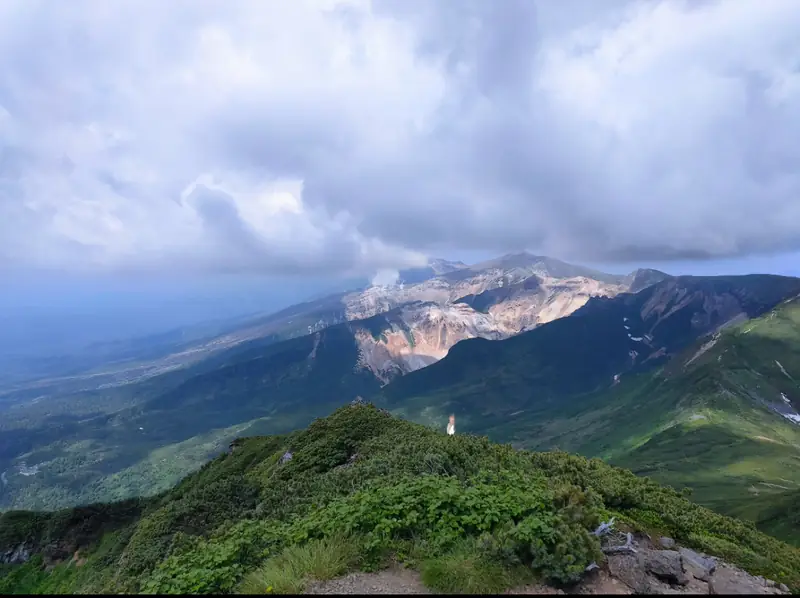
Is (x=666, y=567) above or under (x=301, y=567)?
under

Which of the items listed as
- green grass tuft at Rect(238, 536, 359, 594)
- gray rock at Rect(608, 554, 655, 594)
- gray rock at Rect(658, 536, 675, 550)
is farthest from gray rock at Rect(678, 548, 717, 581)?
green grass tuft at Rect(238, 536, 359, 594)

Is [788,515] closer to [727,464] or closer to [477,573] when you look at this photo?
[727,464]

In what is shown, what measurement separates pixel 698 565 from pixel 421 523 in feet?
25.5

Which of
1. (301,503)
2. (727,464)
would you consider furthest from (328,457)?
(727,464)

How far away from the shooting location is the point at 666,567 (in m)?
12.5

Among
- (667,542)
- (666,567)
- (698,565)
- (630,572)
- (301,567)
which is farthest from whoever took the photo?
(667,542)

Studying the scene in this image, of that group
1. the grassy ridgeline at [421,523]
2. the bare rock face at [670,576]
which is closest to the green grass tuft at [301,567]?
the grassy ridgeline at [421,523]

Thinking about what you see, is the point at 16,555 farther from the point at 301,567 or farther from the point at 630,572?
the point at 630,572

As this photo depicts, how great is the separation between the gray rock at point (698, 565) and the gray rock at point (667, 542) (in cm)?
87

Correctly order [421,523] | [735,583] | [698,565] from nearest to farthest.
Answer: [735,583] → [421,523] → [698,565]

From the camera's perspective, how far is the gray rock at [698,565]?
1286 centimetres

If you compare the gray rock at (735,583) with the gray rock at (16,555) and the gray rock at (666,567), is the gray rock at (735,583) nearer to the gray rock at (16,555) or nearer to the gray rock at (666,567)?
the gray rock at (666,567)

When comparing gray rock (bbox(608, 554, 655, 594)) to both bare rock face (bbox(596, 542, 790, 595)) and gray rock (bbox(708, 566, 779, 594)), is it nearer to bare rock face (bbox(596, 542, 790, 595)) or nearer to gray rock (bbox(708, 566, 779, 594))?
bare rock face (bbox(596, 542, 790, 595))

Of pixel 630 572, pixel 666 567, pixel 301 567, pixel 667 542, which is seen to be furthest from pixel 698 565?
pixel 301 567
